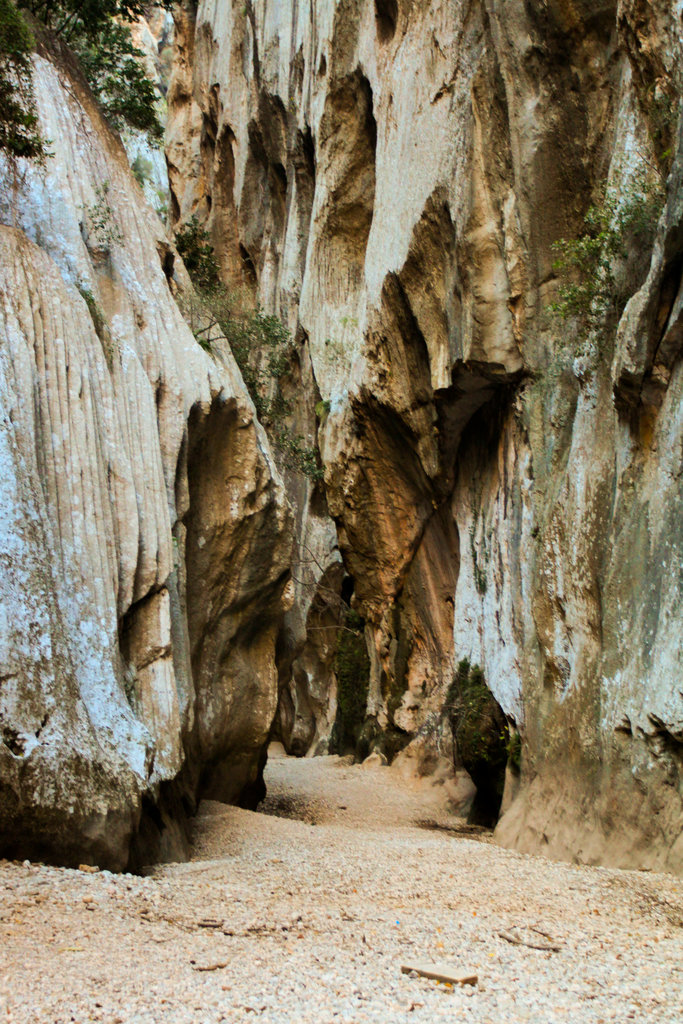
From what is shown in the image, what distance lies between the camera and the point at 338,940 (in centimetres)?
534

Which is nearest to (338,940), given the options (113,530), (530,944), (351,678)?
(530,944)

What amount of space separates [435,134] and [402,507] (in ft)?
24.2

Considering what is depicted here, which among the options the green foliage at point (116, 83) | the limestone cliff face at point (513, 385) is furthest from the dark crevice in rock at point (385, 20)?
the green foliage at point (116, 83)

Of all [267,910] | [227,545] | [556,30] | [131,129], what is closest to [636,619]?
[267,910]

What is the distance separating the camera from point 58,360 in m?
8.91

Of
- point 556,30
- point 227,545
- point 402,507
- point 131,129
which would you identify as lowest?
point 227,545

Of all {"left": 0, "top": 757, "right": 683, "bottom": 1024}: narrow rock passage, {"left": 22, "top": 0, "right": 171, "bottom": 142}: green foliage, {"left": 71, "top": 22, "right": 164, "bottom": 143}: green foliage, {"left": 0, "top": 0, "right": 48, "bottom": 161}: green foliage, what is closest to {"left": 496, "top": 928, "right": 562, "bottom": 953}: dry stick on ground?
{"left": 0, "top": 757, "right": 683, "bottom": 1024}: narrow rock passage

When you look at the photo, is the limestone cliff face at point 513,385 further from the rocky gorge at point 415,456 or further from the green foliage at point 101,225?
the green foliage at point 101,225

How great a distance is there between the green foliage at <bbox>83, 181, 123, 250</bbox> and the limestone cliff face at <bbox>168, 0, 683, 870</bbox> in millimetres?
4733

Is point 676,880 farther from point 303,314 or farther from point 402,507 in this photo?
point 303,314

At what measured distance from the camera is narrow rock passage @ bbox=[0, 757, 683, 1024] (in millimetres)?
4148

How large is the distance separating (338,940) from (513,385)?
8675mm

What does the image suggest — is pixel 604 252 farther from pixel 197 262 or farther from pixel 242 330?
pixel 197 262

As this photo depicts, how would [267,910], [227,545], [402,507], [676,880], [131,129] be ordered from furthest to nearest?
[402,507], [131,129], [227,545], [676,880], [267,910]
